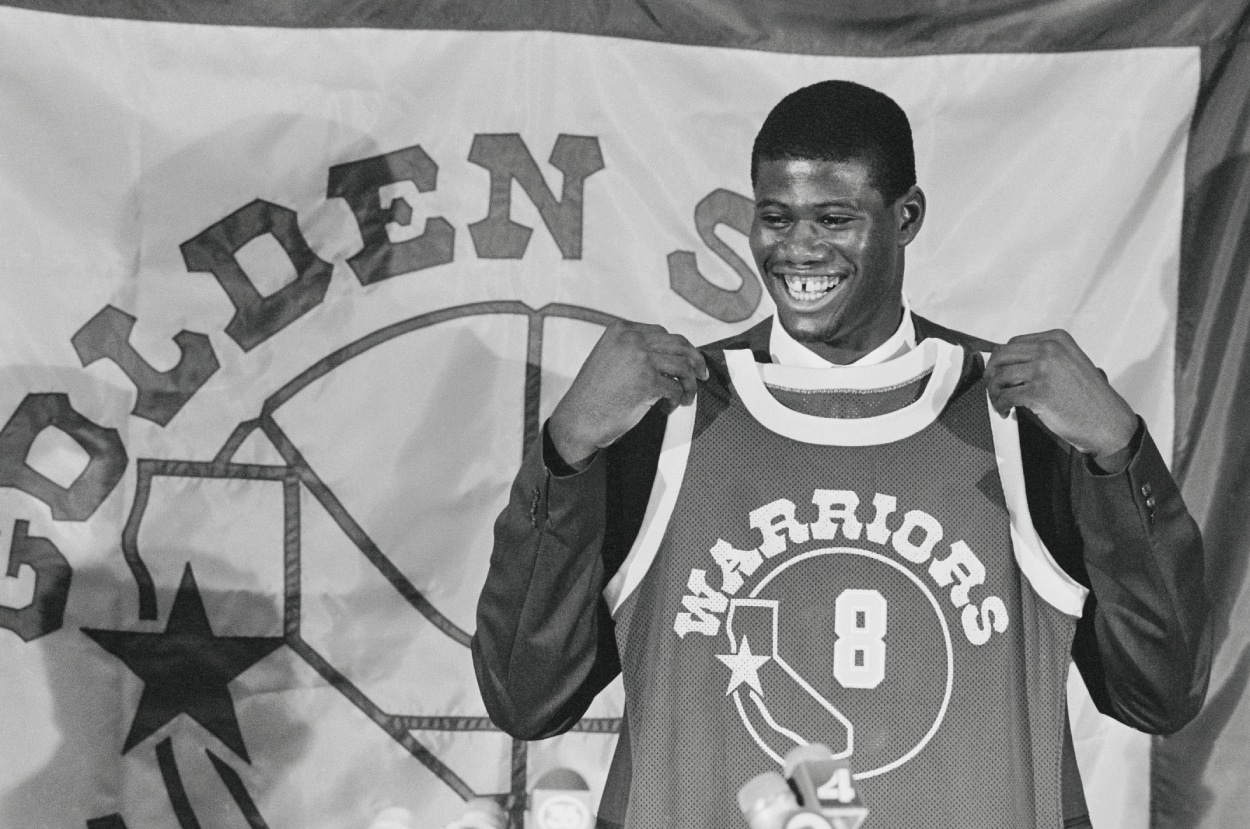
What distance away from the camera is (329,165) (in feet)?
8.37

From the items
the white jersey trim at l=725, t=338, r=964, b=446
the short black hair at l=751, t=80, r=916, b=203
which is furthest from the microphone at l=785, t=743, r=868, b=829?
the short black hair at l=751, t=80, r=916, b=203

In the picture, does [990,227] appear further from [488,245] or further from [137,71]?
[137,71]

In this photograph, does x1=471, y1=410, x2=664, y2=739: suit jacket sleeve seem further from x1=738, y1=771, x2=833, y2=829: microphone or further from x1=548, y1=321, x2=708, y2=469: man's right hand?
x1=738, y1=771, x2=833, y2=829: microphone

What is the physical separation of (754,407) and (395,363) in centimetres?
85

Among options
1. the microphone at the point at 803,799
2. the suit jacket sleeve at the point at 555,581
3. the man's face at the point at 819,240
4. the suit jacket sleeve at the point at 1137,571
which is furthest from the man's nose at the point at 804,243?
the microphone at the point at 803,799

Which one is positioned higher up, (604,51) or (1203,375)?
(604,51)

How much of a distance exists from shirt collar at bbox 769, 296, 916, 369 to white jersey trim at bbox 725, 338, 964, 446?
2 centimetres

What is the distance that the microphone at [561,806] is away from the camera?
1111 millimetres

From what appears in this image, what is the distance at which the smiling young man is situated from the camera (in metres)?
1.69

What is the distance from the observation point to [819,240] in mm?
1802

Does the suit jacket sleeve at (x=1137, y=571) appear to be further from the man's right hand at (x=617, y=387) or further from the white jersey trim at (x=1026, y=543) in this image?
the man's right hand at (x=617, y=387)

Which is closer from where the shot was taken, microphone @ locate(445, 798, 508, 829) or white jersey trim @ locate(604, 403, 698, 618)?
microphone @ locate(445, 798, 508, 829)

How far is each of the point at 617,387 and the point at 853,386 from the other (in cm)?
33

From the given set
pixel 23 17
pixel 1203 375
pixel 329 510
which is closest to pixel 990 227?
pixel 1203 375
